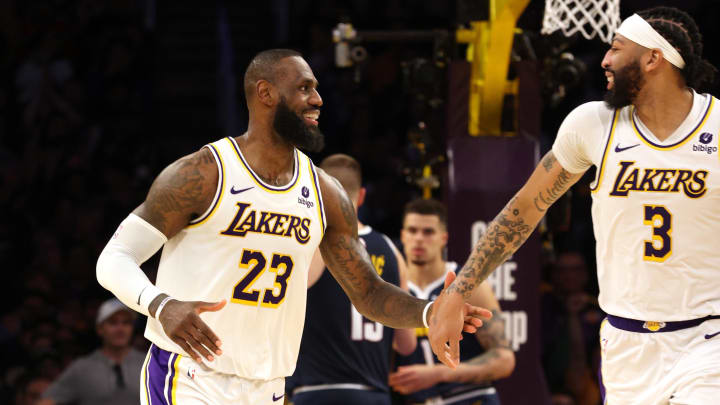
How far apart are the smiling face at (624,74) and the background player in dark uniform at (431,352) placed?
2801mm

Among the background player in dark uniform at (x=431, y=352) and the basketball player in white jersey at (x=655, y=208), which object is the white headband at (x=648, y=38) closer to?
the basketball player in white jersey at (x=655, y=208)

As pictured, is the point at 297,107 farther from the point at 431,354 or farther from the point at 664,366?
the point at 431,354

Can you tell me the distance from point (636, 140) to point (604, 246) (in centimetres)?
48

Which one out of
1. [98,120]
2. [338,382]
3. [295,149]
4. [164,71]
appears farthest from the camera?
[164,71]

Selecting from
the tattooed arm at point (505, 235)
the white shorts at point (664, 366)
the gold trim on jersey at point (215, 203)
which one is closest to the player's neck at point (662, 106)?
the tattooed arm at point (505, 235)

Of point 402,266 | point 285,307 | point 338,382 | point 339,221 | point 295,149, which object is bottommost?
point 338,382

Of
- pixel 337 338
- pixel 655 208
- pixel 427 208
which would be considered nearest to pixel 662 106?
pixel 655 208

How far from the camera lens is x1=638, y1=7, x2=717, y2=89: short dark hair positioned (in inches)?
181

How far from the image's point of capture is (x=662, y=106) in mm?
4547

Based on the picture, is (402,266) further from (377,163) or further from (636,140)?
(377,163)

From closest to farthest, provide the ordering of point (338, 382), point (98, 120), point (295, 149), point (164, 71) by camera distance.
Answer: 1. point (295, 149)
2. point (338, 382)
3. point (98, 120)
4. point (164, 71)

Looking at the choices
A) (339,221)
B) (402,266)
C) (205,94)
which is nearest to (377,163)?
(205,94)

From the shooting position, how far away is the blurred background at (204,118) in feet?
27.2

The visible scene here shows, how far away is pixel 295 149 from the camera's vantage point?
15.9 ft
